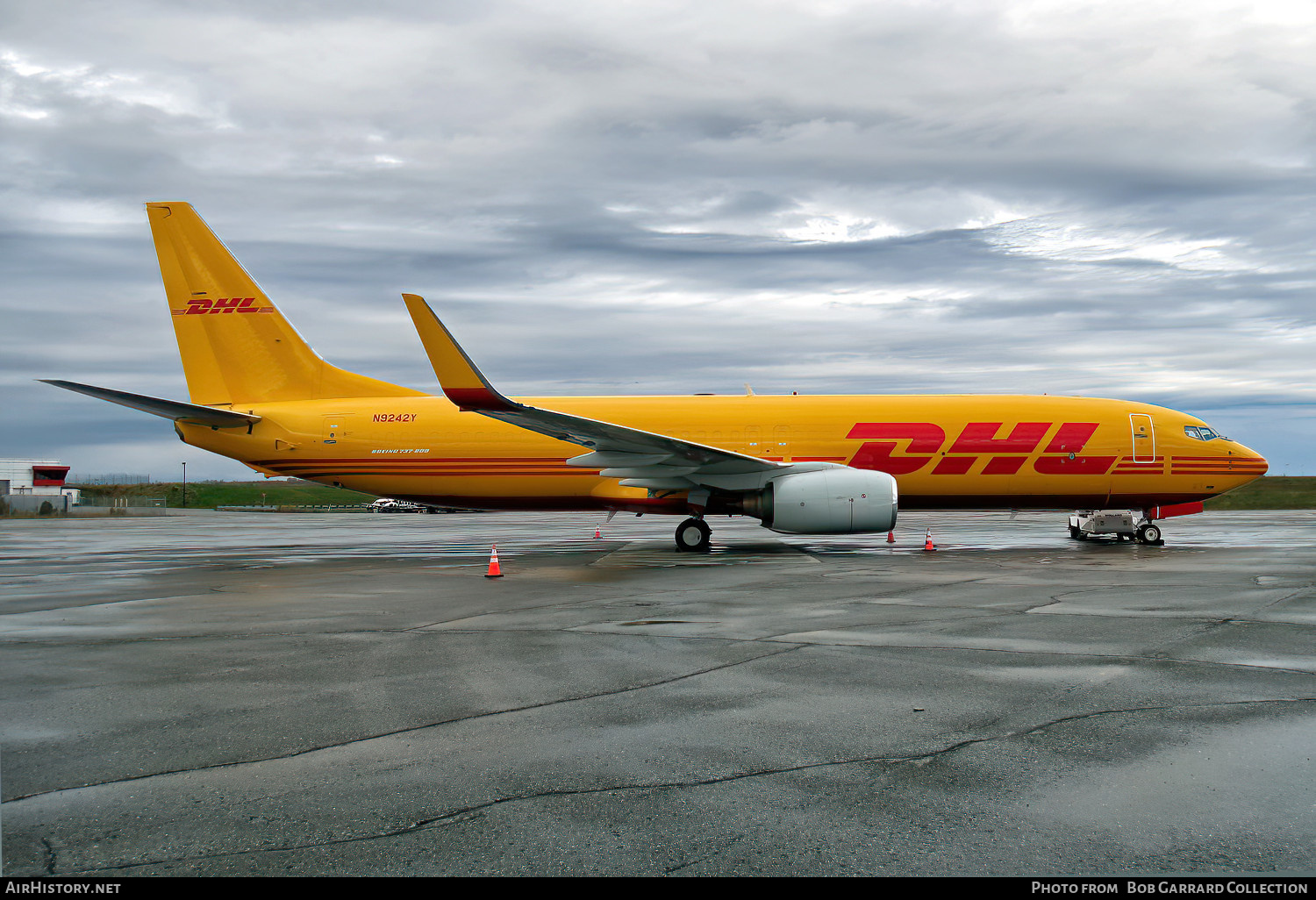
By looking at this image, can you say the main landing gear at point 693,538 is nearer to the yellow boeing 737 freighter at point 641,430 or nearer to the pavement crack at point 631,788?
the yellow boeing 737 freighter at point 641,430

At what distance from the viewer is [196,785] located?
14.0 ft

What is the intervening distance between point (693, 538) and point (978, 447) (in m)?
7.29

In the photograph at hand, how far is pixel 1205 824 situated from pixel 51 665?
330 inches

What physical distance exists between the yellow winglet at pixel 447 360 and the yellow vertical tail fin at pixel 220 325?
7790 mm

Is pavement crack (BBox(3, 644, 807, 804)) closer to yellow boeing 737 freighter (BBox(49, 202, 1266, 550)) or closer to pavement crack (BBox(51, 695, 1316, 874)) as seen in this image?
pavement crack (BBox(51, 695, 1316, 874))

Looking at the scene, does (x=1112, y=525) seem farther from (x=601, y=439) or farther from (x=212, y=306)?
(x=212, y=306)

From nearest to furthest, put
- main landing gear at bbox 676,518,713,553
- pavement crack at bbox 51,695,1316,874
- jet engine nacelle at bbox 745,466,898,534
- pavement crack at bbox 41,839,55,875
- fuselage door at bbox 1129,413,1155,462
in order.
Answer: pavement crack at bbox 41,839,55,875 → pavement crack at bbox 51,695,1316,874 → jet engine nacelle at bbox 745,466,898,534 → main landing gear at bbox 676,518,713,553 → fuselage door at bbox 1129,413,1155,462

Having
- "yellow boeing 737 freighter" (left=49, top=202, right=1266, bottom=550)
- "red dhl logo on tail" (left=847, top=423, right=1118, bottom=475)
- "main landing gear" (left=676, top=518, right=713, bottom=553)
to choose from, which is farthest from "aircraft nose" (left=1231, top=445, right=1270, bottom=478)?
"main landing gear" (left=676, top=518, right=713, bottom=553)

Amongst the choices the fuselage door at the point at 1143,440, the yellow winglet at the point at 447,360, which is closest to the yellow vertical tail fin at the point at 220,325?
the yellow winglet at the point at 447,360

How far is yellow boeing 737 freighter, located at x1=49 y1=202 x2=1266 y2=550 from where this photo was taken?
2056 centimetres

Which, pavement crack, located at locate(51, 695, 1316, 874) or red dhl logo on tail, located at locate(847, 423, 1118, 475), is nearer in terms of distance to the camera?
pavement crack, located at locate(51, 695, 1316, 874)

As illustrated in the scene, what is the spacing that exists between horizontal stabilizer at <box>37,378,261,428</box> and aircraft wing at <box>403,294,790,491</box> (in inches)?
251
